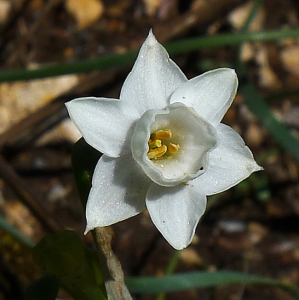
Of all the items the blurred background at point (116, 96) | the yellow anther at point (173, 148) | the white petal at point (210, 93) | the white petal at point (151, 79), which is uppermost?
the white petal at point (151, 79)

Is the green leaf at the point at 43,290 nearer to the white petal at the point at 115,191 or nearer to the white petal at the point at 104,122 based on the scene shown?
the white petal at the point at 115,191

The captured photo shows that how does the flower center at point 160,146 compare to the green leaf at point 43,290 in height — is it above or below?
above

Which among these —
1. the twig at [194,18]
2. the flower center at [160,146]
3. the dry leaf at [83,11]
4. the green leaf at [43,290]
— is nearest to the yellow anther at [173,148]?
the flower center at [160,146]

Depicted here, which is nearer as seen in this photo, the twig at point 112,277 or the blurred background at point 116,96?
the twig at point 112,277

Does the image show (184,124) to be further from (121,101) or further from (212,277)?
(212,277)

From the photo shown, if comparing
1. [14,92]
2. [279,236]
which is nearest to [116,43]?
[14,92]

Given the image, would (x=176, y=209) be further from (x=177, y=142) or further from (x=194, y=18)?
(x=194, y=18)
